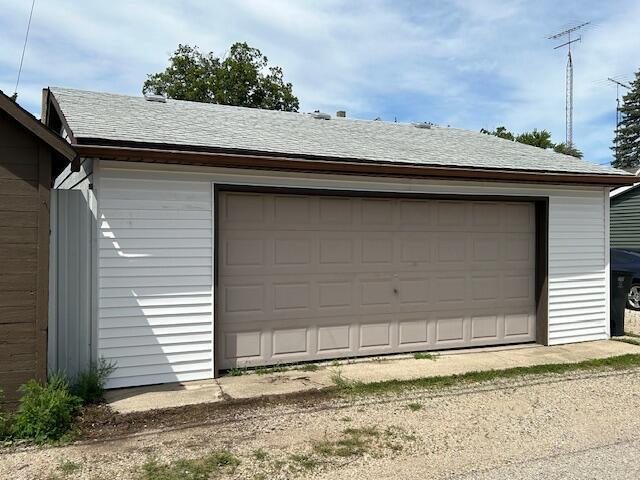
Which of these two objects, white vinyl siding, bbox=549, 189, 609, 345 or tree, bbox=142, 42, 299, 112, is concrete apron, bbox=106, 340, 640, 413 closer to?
white vinyl siding, bbox=549, 189, 609, 345

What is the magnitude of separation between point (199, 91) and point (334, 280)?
24.6 m

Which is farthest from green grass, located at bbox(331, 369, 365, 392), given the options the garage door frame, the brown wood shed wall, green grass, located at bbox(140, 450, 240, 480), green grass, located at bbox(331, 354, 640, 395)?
the brown wood shed wall

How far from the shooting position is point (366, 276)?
757cm

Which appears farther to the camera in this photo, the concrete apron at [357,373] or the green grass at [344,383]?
the green grass at [344,383]

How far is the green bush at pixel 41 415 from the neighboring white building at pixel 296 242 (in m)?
1.01

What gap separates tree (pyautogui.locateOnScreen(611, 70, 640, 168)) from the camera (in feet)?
199

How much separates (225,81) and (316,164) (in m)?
24.3

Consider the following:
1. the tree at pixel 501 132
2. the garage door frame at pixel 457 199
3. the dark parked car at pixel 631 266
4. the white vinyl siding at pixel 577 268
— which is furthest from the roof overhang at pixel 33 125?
the tree at pixel 501 132

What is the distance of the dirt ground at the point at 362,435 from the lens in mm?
4066

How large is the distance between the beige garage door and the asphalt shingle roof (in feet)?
2.10

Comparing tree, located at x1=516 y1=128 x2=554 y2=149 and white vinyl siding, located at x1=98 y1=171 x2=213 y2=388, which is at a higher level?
tree, located at x1=516 y1=128 x2=554 y2=149

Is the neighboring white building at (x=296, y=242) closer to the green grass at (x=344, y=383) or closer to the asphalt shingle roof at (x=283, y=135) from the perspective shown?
the asphalt shingle roof at (x=283, y=135)

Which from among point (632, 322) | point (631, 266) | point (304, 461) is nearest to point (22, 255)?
point (304, 461)

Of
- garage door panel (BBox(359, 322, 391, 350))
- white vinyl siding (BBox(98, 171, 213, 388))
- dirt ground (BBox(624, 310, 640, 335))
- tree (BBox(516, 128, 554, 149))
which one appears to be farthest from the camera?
tree (BBox(516, 128, 554, 149))
